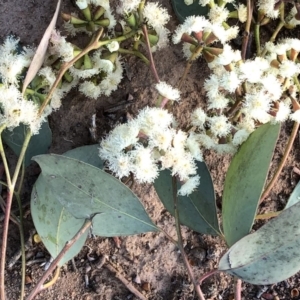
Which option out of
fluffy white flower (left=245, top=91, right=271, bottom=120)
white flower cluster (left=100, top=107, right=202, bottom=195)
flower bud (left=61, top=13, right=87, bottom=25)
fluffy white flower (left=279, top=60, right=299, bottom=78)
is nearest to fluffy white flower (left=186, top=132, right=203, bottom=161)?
white flower cluster (left=100, top=107, right=202, bottom=195)

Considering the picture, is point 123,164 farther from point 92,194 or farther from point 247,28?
point 247,28

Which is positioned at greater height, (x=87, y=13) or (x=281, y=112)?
(x=87, y=13)

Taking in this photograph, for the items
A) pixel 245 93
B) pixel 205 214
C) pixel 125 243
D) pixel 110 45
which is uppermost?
pixel 110 45

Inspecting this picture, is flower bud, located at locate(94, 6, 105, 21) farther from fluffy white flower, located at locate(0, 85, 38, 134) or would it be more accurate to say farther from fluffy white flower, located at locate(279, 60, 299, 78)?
fluffy white flower, located at locate(279, 60, 299, 78)

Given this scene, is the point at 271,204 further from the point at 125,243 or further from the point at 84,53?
the point at 84,53

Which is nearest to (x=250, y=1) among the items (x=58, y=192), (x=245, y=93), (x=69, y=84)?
(x=245, y=93)

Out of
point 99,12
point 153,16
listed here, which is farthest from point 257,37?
point 99,12
